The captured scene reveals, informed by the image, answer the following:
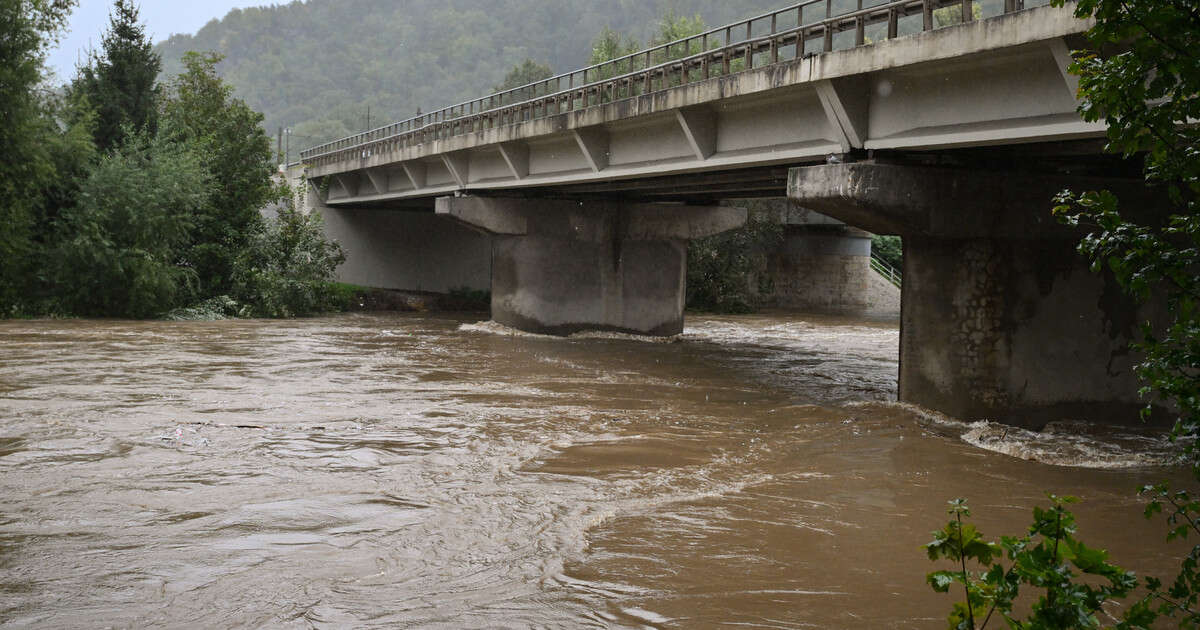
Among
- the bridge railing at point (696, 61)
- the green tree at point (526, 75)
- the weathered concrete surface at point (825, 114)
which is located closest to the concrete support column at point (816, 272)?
the bridge railing at point (696, 61)

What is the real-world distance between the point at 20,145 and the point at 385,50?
144771 millimetres

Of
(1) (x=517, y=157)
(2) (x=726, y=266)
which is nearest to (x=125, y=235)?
(1) (x=517, y=157)

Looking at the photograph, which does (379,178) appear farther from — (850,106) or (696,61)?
(850,106)

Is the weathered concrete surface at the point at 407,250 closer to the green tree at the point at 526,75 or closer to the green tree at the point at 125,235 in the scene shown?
the green tree at the point at 125,235

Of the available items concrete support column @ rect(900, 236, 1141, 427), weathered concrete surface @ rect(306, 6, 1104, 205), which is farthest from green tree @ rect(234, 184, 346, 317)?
concrete support column @ rect(900, 236, 1141, 427)

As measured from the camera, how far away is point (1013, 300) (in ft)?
50.1

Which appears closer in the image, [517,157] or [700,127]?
[700,127]

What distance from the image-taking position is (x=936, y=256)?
624 inches

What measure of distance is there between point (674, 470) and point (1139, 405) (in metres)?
7.96

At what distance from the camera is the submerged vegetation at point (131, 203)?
102ft

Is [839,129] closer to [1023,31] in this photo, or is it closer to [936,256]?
[936,256]

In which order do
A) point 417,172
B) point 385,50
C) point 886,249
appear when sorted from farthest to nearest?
point 385,50 < point 886,249 < point 417,172

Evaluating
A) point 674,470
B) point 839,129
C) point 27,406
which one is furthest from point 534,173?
point 674,470

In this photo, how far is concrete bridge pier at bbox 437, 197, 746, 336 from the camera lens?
1247 inches
